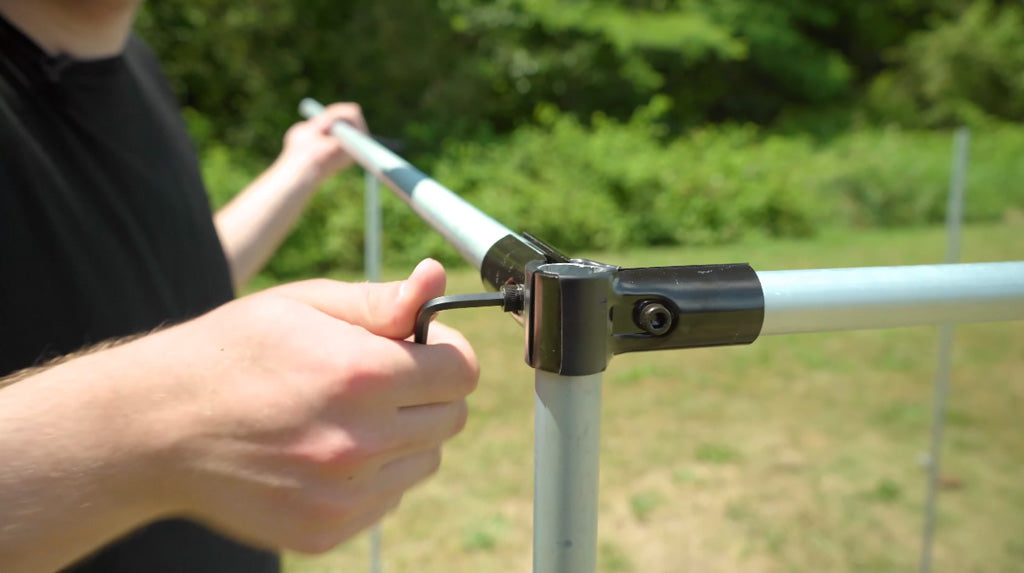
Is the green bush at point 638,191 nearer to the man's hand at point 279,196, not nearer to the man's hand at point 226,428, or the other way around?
the man's hand at point 279,196

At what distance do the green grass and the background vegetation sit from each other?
230cm

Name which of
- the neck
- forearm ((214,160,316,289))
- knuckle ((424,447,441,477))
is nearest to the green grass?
forearm ((214,160,316,289))

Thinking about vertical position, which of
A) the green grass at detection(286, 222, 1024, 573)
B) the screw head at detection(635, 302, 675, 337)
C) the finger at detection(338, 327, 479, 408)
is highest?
the screw head at detection(635, 302, 675, 337)

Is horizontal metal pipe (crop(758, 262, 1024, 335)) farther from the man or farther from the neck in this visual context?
the neck

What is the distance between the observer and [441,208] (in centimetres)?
80

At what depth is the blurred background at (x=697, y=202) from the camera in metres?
3.12

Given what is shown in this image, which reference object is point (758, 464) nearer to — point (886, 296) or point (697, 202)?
point (886, 296)

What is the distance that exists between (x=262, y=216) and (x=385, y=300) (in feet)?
3.43

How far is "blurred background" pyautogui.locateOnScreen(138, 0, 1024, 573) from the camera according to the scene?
3.12 m

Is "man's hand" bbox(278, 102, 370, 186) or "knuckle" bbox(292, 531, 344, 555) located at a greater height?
"man's hand" bbox(278, 102, 370, 186)

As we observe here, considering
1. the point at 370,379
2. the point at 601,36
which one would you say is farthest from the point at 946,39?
the point at 370,379

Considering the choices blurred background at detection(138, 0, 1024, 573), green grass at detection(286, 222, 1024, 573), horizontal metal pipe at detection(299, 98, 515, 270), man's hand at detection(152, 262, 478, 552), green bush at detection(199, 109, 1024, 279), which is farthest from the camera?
green bush at detection(199, 109, 1024, 279)

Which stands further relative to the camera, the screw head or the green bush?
the green bush

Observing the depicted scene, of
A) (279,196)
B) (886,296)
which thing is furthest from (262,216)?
(886,296)
